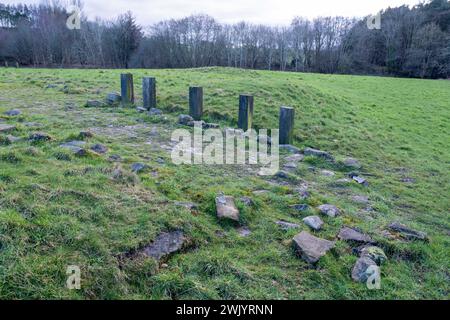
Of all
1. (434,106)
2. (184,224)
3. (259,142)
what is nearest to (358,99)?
(434,106)

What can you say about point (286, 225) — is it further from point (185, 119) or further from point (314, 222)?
point (185, 119)

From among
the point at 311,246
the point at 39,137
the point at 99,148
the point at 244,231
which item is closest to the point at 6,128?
the point at 39,137

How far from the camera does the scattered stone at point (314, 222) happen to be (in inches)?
151

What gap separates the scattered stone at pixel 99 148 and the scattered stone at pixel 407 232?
4.34 metres

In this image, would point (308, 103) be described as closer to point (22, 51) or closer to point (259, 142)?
point (259, 142)

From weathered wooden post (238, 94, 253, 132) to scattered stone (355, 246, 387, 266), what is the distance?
5305mm

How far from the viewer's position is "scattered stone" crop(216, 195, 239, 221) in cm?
379

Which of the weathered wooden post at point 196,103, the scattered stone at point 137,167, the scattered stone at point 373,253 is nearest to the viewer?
the scattered stone at point 373,253

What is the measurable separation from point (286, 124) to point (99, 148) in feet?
13.8

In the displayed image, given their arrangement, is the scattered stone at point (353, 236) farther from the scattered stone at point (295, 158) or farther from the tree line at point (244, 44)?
the tree line at point (244, 44)

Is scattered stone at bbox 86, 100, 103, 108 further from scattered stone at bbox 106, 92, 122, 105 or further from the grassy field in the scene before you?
the grassy field

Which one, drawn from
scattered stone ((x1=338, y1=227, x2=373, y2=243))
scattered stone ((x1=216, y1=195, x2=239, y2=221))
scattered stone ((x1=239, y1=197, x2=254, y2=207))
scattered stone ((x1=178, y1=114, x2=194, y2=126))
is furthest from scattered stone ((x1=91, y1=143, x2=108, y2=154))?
scattered stone ((x1=338, y1=227, x2=373, y2=243))

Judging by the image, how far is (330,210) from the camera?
425 centimetres

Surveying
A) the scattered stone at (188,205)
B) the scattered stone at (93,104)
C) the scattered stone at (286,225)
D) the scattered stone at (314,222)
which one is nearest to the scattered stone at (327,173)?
the scattered stone at (314,222)
